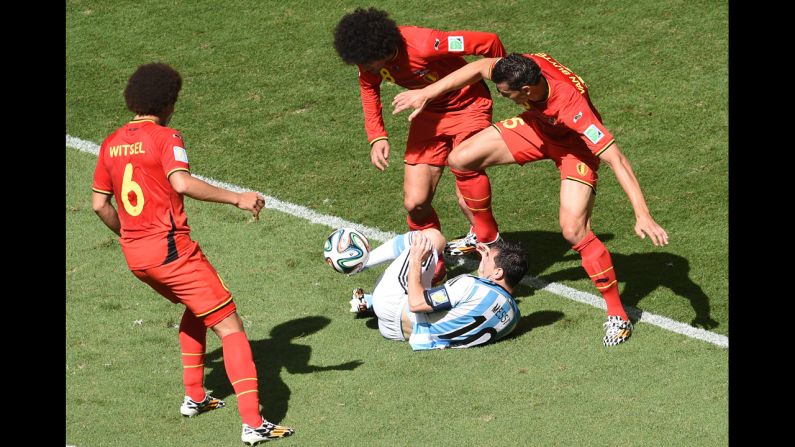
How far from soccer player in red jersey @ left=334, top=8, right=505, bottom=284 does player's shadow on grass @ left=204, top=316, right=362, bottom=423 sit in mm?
1347

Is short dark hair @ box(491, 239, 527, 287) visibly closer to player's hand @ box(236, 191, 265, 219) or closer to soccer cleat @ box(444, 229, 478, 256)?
soccer cleat @ box(444, 229, 478, 256)

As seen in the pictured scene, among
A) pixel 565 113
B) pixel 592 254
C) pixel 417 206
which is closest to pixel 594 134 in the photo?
pixel 565 113

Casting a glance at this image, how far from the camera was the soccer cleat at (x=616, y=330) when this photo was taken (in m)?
8.59

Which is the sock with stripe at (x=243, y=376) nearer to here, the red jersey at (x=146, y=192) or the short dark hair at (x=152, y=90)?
the red jersey at (x=146, y=192)

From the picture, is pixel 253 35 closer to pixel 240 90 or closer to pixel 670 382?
pixel 240 90

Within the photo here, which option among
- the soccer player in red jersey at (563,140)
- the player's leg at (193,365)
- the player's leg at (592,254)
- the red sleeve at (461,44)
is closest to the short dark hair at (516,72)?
the soccer player in red jersey at (563,140)

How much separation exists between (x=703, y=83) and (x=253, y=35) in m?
5.68

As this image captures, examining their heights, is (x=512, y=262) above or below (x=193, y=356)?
above

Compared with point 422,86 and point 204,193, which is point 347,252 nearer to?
point 422,86

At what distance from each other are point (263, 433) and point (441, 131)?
3329 millimetres

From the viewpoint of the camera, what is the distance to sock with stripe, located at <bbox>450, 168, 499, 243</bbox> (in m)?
9.58

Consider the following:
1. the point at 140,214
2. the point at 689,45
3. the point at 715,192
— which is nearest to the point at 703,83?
the point at 689,45

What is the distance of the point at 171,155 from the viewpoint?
7281 millimetres

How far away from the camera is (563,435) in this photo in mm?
7289
